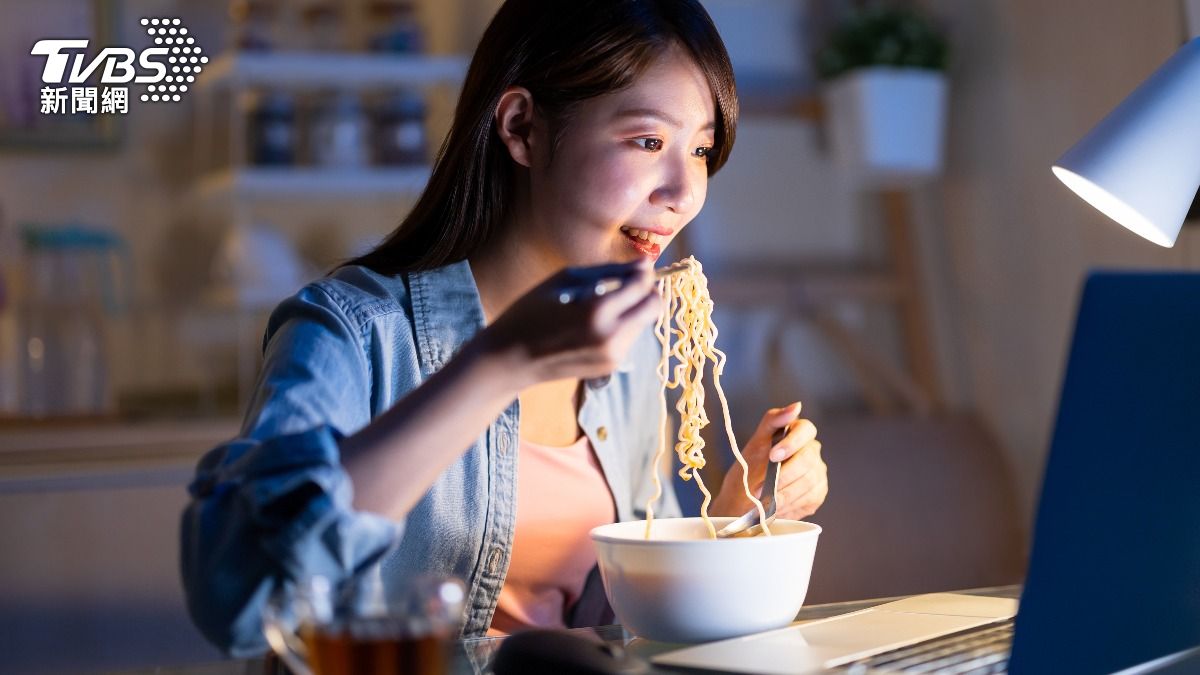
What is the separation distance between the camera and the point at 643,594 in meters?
0.91

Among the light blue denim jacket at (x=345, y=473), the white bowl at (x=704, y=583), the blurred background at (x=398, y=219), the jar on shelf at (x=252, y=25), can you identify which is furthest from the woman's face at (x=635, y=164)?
the jar on shelf at (x=252, y=25)

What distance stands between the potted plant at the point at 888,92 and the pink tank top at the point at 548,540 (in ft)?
3.92

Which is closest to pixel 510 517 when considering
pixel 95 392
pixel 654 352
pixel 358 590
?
pixel 654 352

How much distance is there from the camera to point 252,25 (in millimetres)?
2447

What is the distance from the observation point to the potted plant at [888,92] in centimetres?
227

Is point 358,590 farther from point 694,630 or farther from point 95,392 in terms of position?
point 95,392

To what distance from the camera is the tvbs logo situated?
2.37 metres

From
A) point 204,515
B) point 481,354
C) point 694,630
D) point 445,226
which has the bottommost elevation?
point 694,630

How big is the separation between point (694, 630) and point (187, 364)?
6.35 ft

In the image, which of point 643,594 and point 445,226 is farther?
point 445,226

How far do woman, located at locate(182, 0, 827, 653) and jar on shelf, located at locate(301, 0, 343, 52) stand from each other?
132 centimetres

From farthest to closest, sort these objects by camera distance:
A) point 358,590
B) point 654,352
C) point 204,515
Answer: point 654,352 < point 204,515 < point 358,590

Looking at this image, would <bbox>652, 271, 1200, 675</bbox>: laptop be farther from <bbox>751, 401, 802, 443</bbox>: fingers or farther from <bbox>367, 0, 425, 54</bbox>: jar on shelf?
<bbox>367, 0, 425, 54</bbox>: jar on shelf

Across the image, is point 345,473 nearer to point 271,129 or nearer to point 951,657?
point 951,657
